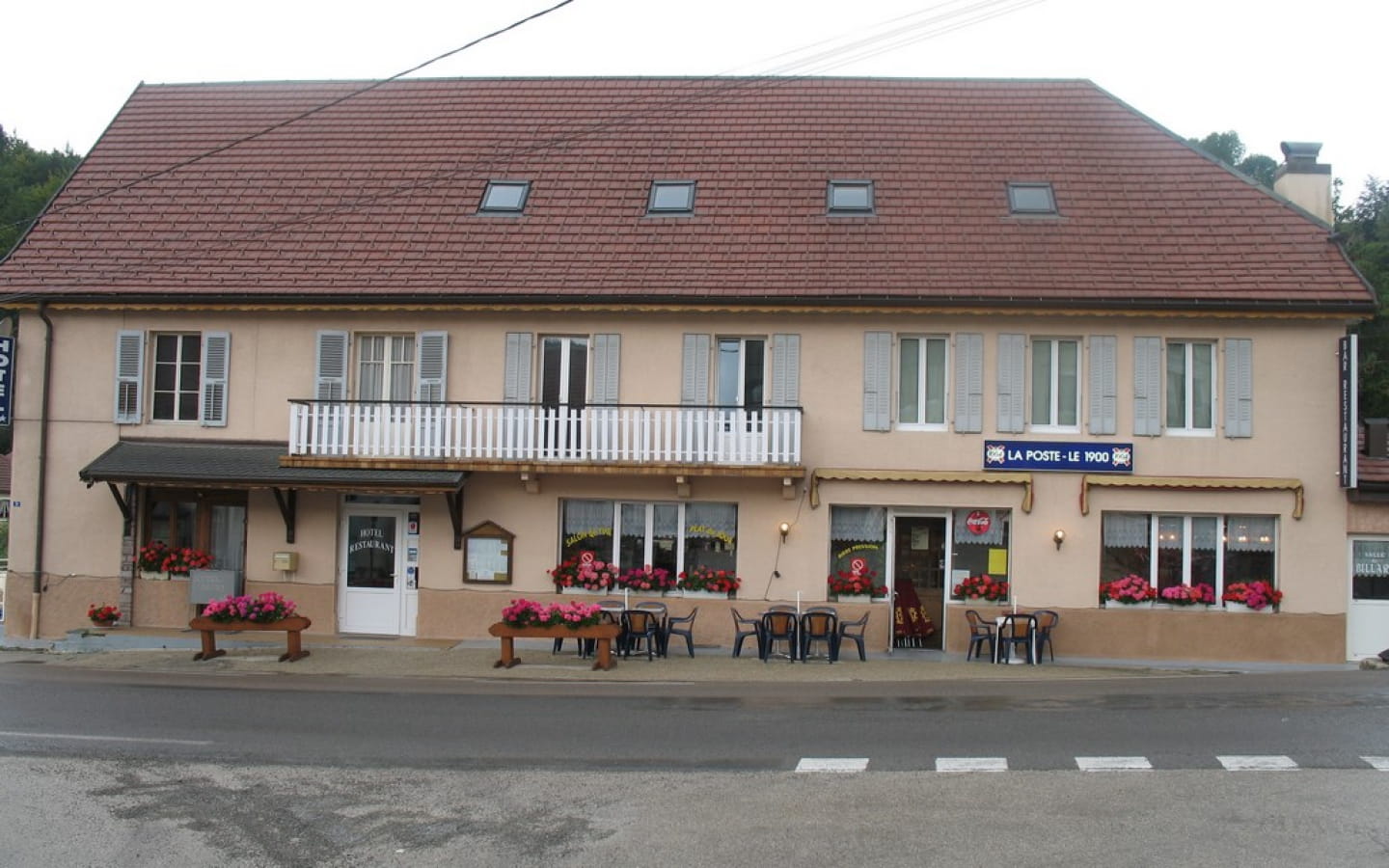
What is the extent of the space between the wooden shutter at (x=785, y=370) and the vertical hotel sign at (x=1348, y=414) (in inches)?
302

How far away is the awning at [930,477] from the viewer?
60.6 feet

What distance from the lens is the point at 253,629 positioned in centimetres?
1738

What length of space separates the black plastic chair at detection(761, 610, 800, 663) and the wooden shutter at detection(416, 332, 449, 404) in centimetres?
603

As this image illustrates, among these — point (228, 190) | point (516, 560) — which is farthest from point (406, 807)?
point (228, 190)

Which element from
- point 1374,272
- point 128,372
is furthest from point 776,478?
point 1374,272

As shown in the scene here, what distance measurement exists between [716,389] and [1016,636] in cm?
561

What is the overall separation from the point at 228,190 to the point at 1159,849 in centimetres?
1876

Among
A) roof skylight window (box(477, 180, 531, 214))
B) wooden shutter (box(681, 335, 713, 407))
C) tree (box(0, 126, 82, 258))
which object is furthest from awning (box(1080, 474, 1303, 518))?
tree (box(0, 126, 82, 258))

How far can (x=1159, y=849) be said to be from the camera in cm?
789

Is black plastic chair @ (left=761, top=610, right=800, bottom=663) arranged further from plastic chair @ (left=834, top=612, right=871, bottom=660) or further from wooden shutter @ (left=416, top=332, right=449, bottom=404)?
wooden shutter @ (left=416, top=332, right=449, bottom=404)

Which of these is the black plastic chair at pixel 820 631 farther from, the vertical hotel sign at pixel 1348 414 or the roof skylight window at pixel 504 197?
the roof skylight window at pixel 504 197

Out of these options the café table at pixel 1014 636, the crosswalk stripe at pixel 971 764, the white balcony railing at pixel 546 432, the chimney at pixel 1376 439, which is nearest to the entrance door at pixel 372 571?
the white balcony railing at pixel 546 432

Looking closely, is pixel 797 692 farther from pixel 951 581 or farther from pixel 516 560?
pixel 516 560

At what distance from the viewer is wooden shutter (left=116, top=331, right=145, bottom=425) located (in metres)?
19.9
